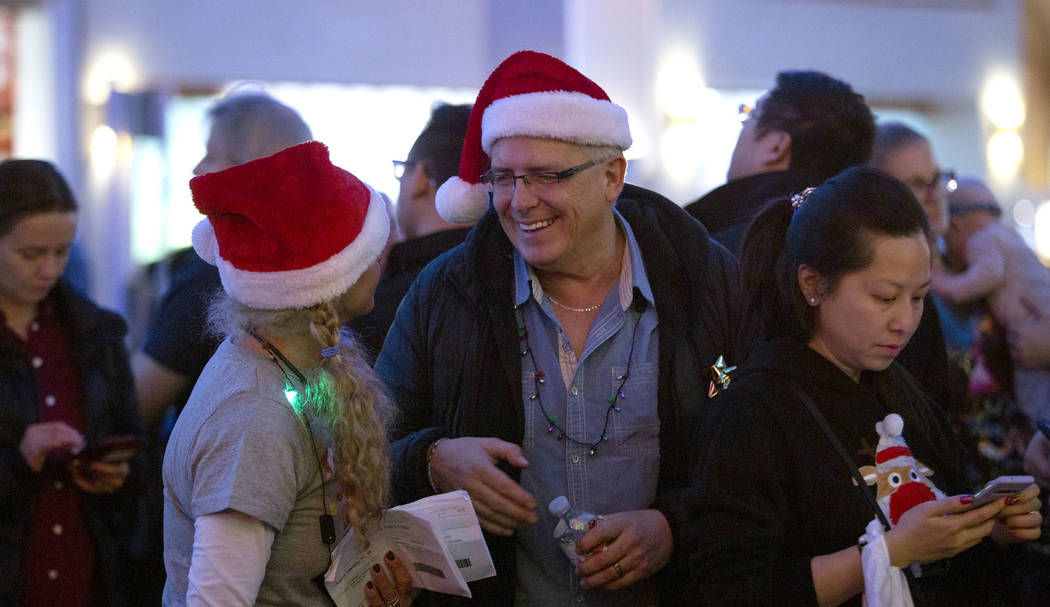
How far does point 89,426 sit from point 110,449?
29 cm

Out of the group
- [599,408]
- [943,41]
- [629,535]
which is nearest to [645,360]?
[599,408]

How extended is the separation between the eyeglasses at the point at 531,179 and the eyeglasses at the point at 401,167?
655mm

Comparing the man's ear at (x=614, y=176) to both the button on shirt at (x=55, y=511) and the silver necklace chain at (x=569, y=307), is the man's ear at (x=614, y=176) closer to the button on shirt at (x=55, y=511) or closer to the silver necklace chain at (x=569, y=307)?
the silver necklace chain at (x=569, y=307)

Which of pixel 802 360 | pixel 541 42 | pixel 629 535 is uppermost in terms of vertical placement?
pixel 541 42

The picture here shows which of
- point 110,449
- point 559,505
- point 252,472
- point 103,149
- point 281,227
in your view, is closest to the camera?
point 252,472

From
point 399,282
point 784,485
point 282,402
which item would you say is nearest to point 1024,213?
point 399,282

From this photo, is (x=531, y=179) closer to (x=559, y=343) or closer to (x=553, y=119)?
(x=553, y=119)

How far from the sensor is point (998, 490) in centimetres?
154

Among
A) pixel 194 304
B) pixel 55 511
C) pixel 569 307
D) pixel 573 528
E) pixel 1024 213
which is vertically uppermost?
pixel 569 307

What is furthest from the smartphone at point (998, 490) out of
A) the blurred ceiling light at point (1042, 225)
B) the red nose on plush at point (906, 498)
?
the blurred ceiling light at point (1042, 225)

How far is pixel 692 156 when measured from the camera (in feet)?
25.1

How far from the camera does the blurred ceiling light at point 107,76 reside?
23.0 feet

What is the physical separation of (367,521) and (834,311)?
0.88 meters

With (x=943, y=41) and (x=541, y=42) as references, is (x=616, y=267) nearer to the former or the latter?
(x=541, y=42)
